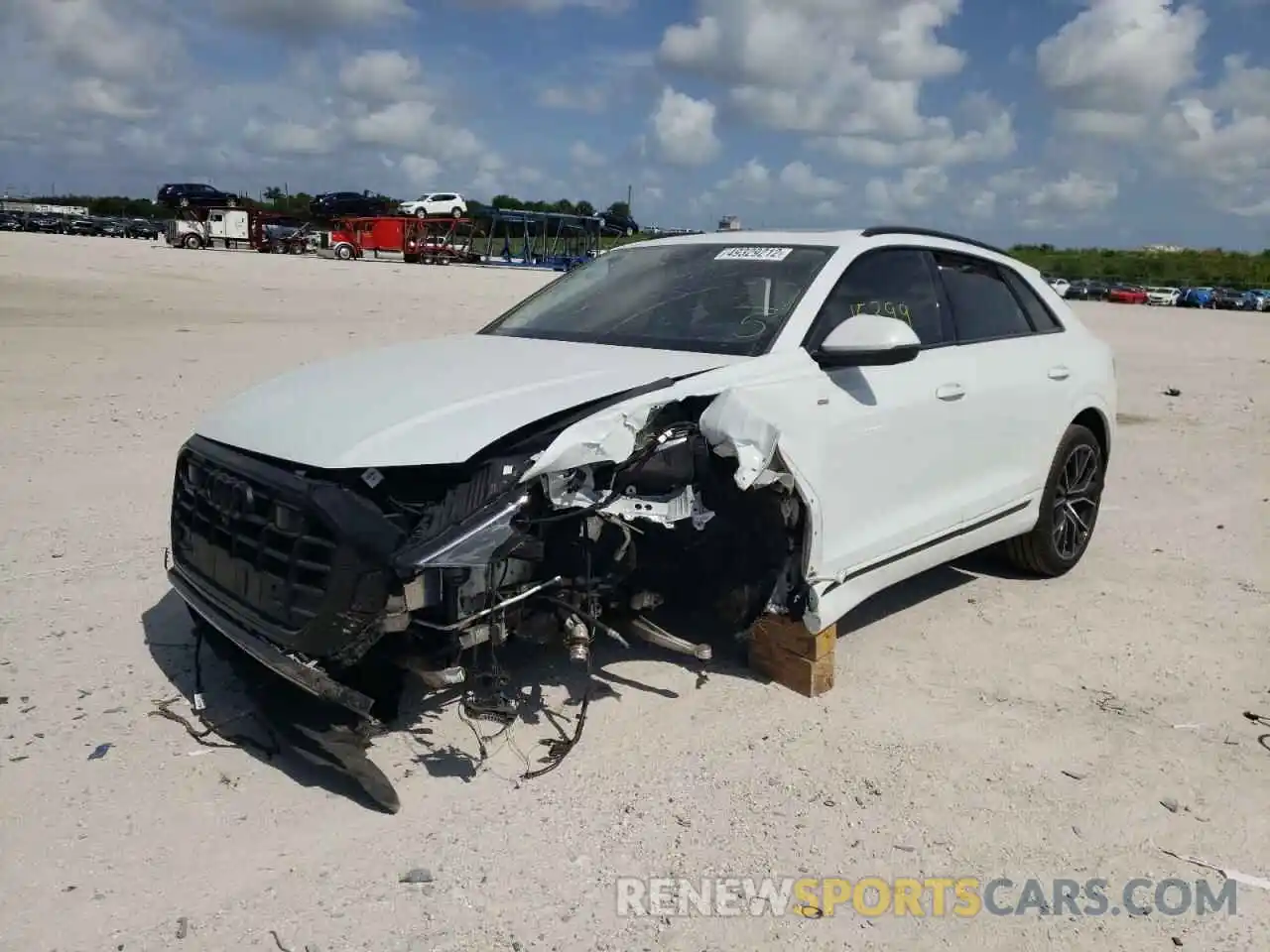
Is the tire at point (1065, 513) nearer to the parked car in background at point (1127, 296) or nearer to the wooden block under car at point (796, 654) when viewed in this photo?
the wooden block under car at point (796, 654)

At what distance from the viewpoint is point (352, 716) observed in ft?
11.5

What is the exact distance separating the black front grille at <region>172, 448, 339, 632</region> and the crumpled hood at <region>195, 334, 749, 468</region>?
5.9 inches

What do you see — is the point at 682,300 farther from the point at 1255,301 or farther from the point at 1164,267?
the point at 1164,267

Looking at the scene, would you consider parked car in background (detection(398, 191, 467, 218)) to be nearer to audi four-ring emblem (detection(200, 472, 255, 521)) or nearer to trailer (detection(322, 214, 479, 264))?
trailer (detection(322, 214, 479, 264))

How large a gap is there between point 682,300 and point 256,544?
214 centimetres

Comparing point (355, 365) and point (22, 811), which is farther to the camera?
point (355, 365)

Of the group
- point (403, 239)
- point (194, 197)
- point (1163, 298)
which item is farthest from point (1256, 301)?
point (194, 197)

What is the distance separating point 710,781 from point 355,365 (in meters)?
2.16

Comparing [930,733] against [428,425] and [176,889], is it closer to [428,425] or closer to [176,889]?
[428,425]

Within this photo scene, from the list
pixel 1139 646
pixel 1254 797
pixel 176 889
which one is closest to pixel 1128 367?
pixel 1139 646

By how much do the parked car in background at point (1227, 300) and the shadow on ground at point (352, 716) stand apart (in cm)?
5261

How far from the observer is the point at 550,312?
5125 mm

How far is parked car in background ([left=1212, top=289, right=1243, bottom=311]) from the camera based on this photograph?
4984 centimetres

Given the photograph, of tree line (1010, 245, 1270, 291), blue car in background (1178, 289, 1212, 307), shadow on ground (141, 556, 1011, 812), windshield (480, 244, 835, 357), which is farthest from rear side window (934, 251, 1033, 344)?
tree line (1010, 245, 1270, 291)
